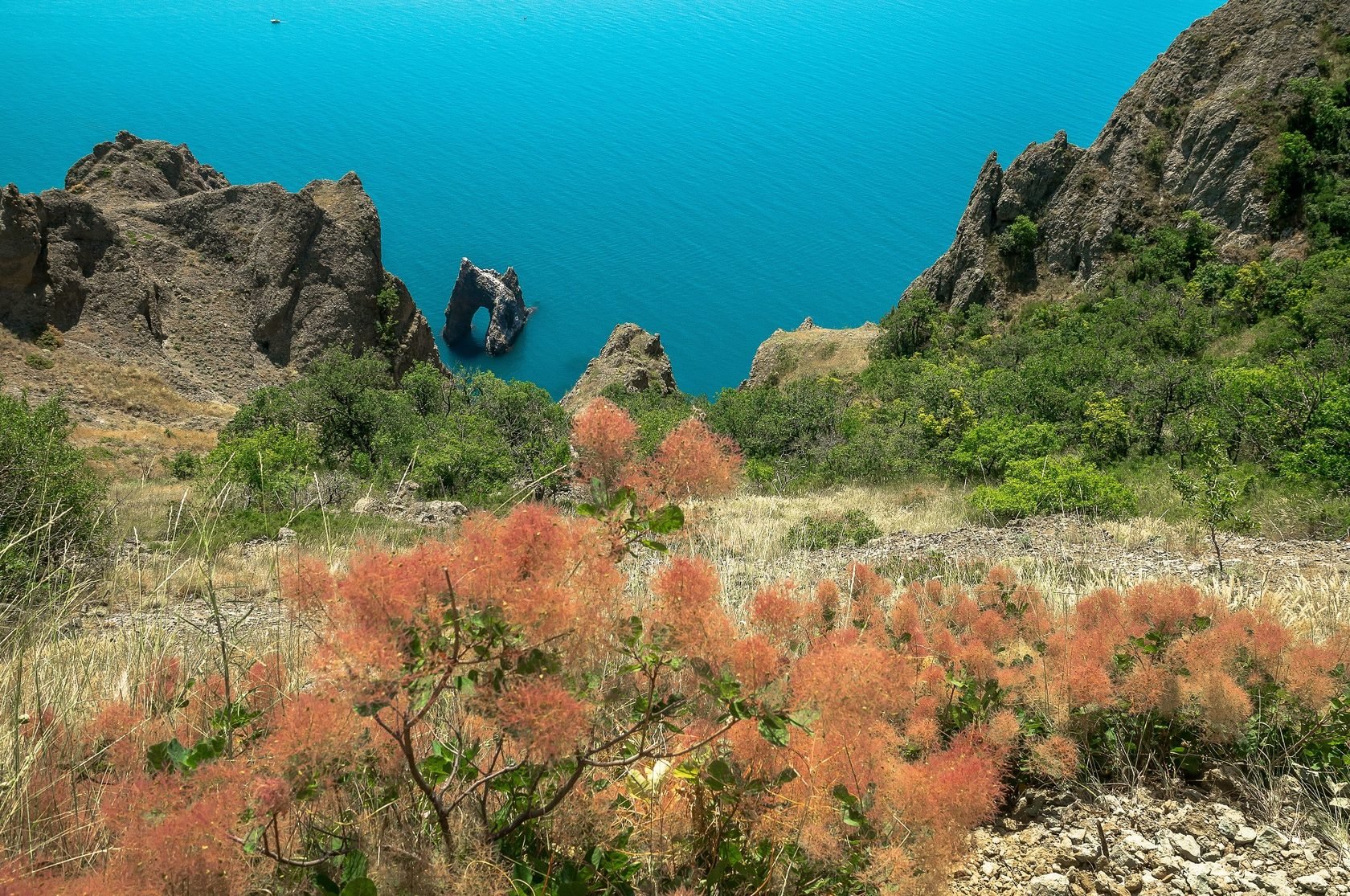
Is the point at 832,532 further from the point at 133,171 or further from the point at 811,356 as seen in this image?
the point at 133,171

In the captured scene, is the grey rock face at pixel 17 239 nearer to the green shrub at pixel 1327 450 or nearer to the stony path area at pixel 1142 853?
the green shrub at pixel 1327 450

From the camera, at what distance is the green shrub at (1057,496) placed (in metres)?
10.4

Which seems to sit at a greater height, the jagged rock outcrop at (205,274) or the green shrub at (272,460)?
the jagged rock outcrop at (205,274)

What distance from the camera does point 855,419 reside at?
24688mm

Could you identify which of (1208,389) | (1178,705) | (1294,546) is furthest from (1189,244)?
(1178,705)

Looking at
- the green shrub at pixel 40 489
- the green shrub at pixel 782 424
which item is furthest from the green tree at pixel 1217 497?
the green shrub at pixel 782 424

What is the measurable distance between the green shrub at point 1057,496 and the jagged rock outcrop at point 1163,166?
30230 millimetres

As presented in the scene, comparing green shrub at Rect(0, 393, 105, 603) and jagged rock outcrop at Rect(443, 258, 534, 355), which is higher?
jagged rock outcrop at Rect(443, 258, 534, 355)

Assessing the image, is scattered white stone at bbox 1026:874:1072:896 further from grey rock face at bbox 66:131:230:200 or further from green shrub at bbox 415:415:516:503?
grey rock face at bbox 66:131:230:200

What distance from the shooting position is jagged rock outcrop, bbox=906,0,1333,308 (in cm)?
3588

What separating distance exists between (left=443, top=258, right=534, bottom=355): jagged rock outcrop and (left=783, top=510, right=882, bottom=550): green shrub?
51.9 m

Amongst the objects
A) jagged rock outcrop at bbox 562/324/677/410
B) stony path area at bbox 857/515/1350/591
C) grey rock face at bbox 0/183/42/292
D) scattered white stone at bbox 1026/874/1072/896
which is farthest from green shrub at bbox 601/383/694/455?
grey rock face at bbox 0/183/42/292

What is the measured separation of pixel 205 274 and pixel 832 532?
38890 mm

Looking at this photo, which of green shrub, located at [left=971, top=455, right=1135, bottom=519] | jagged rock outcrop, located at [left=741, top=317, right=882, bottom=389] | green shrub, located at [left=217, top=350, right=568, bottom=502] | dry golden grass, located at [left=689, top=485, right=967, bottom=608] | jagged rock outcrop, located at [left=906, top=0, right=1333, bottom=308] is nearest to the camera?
dry golden grass, located at [left=689, top=485, right=967, bottom=608]
